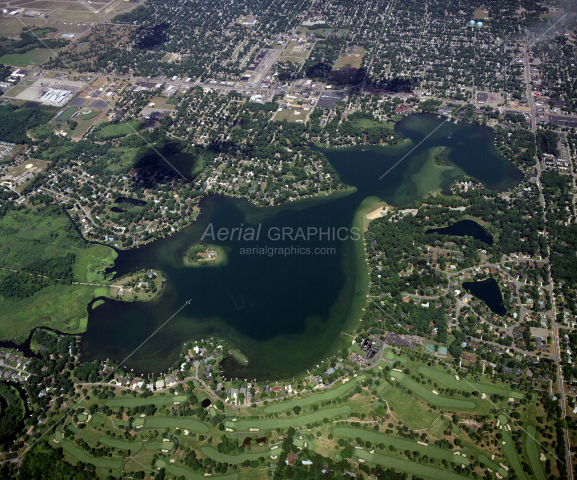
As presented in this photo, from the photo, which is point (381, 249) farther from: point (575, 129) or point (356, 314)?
point (575, 129)

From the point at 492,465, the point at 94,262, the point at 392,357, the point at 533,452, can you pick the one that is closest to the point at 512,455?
the point at 533,452

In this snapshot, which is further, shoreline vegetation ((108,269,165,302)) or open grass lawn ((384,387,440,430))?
shoreline vegetation ((108,269,165,302))

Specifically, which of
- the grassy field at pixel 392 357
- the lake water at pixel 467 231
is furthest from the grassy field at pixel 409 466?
the lake water at pixel 467 231

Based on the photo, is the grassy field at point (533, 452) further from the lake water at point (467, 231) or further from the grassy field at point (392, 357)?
the lake water at point (467, 231)

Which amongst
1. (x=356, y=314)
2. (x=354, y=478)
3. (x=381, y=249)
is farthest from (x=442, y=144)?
(x=354, y=478)

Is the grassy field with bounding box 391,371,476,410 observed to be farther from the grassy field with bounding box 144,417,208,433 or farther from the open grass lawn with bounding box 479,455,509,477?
the grassy field with bounding box 144,417,208,433

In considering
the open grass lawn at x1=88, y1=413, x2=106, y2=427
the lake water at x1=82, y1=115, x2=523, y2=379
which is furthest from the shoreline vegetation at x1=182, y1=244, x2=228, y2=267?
the open grass lawn at x1=88, y1=413, x2=106, y2=427
